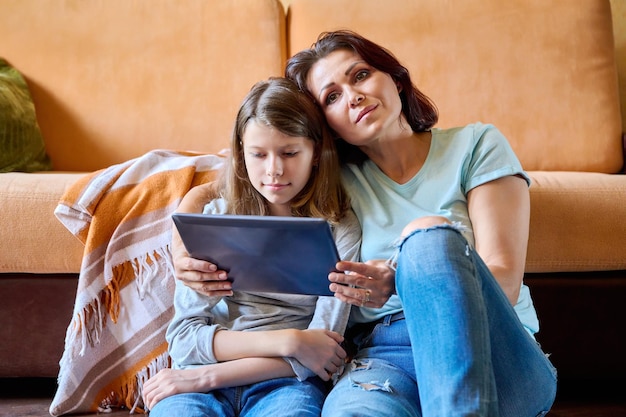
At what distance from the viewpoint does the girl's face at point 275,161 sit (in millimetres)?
1214

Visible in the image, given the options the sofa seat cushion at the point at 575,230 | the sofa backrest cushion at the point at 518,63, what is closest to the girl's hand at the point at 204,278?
the sofa seat cushion at the point at 575,230

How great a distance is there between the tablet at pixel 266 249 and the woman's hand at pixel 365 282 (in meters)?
0.02

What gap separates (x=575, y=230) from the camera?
1479 millimetres

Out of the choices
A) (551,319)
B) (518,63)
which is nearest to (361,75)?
(551,319)

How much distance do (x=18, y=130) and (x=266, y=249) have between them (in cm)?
115

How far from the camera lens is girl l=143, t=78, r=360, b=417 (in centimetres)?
116

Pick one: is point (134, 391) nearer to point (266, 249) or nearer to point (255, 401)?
point (255, 401)

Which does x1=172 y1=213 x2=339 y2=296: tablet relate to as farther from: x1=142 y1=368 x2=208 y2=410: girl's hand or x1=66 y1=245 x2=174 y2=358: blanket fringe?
x1=66 y1=245 x2=174 y2=358: blanket fringe

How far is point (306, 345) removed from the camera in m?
1.16

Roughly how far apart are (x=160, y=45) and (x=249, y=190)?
101cm

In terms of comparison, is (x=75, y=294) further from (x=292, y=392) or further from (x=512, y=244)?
(x=512, y=244)

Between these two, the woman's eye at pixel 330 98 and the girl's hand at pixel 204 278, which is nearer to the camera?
the girl's hand at pixel 204 278

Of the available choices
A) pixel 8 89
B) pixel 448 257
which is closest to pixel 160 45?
pixel 8 89

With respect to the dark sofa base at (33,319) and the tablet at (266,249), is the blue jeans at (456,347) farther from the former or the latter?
the dark sofa base at (33,319)
